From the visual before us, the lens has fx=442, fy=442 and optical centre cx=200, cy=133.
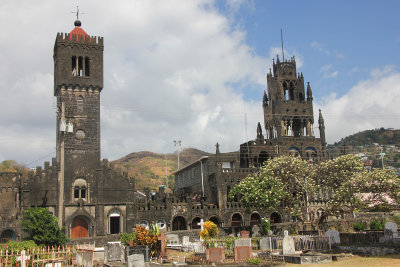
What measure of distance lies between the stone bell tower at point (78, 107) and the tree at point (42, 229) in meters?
9.32

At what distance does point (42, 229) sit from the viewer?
38.8 metres

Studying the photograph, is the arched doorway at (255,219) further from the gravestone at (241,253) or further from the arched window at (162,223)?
the gravestone at (241,253)

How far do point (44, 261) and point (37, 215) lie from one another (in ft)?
44.5

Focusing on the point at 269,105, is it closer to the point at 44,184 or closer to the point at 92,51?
the point at 92,51

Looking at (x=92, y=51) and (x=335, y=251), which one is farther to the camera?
(x=92, y=51)

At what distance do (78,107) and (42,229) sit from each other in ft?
59.4

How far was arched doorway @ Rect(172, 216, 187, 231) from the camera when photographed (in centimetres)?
5544

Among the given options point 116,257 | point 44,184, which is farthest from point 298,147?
point 116,257

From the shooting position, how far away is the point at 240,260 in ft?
90.5

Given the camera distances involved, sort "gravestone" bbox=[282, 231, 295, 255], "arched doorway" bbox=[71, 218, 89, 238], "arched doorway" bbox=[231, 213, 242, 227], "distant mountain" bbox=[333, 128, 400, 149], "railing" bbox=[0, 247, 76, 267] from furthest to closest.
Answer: "distant mountain" bbox=[333, 128, 400, 149] < "arched doorway" bbox=[231, 213, 242, 227] < "arched doorway" bbox=[71, 218, 89, 238] < "gravestone" bbox=[282, 231, 295, 255] < "railing" bbox=[0, 247, 76, 267]

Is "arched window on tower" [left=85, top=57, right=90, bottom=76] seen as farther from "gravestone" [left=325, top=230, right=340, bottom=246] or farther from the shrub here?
"gravestone" [left=325, top=230, right=340, bottom=246]

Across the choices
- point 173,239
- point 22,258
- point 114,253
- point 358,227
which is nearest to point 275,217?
point 358,227

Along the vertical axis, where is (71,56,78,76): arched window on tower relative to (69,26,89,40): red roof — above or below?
below

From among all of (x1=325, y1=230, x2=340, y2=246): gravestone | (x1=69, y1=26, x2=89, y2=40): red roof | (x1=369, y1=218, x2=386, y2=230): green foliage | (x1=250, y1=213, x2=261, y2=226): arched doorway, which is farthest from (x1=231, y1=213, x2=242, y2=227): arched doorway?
(x1=69, y1=26, x2=89, y2=40): red roof
